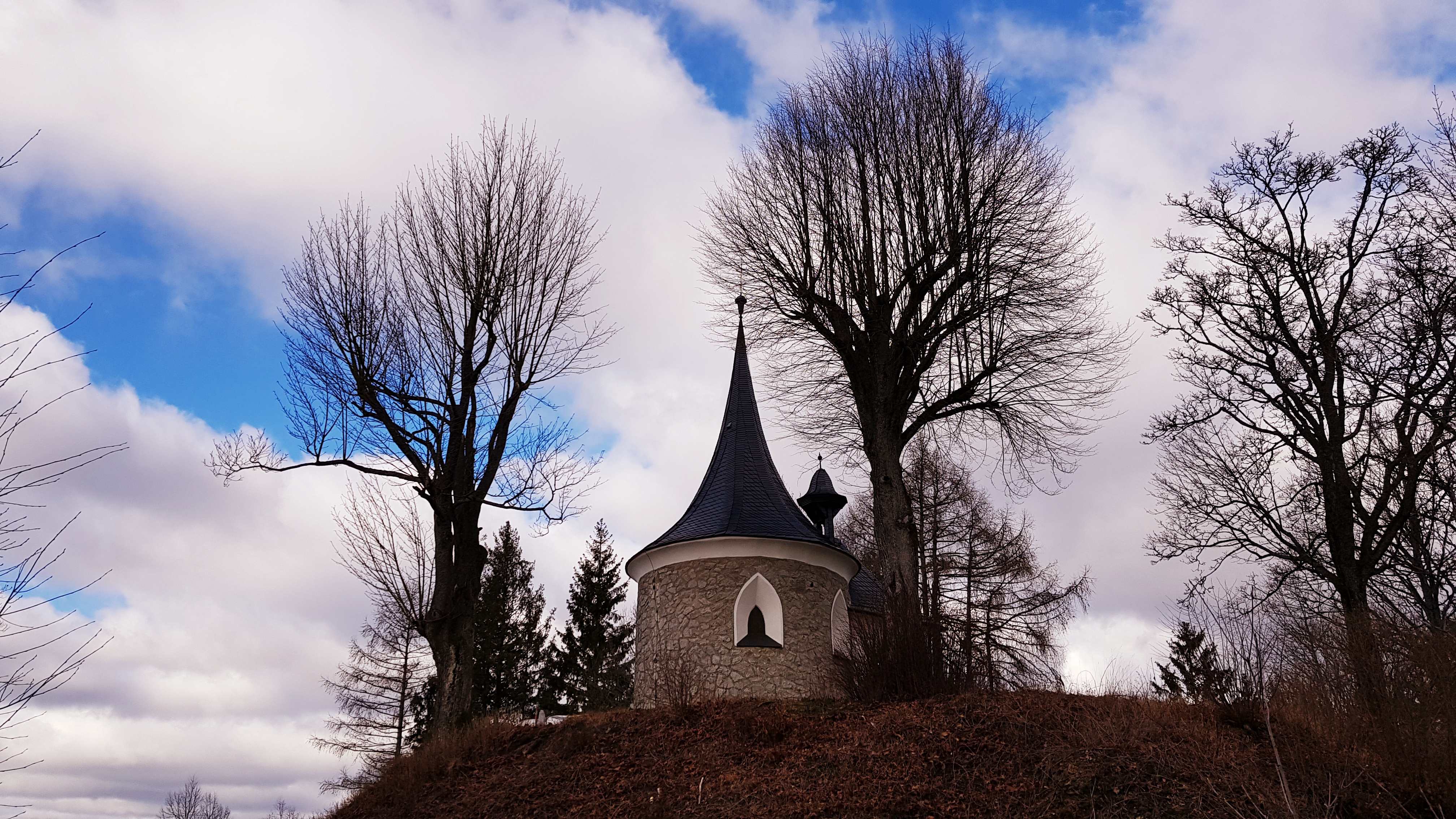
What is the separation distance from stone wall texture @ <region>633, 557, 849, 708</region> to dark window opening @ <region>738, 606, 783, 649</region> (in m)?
0.10

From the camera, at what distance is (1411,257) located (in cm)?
1362

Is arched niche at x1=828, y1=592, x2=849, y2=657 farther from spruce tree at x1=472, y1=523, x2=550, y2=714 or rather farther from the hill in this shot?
spruce tree at x1=472, y1=523, x2=550, y2=714

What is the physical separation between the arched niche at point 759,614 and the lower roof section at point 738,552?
504 mm

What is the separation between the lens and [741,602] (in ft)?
53.0

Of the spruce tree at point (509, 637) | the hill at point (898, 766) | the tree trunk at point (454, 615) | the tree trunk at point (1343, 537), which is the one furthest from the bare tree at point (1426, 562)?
the spruce tree at point (509, 637)

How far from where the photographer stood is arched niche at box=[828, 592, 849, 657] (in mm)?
16812

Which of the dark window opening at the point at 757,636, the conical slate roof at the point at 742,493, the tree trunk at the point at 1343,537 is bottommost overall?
the dark window opening at the point at 757,636

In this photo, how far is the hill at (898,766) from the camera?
7.79 m

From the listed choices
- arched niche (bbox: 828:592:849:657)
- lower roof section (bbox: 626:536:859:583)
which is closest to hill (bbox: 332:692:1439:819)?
lower roof section (bbox: 626:536:859:583)

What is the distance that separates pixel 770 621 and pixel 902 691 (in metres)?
4.82

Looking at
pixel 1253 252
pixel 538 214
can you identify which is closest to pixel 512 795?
pixel 538 214

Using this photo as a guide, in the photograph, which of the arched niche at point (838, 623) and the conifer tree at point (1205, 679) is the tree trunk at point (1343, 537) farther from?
the arched niche at point (838, 623)

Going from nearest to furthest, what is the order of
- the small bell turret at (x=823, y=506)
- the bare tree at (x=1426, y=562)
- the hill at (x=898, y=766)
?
the hill at (x=898, y=766) → the bare tree at (x=1426, y=562) → the small bell turret at (x=823, y=506)

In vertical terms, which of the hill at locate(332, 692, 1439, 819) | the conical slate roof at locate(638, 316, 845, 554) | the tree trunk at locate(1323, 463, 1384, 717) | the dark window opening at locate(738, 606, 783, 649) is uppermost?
the conical slate roof at locate(638, 316, 845, 554)
